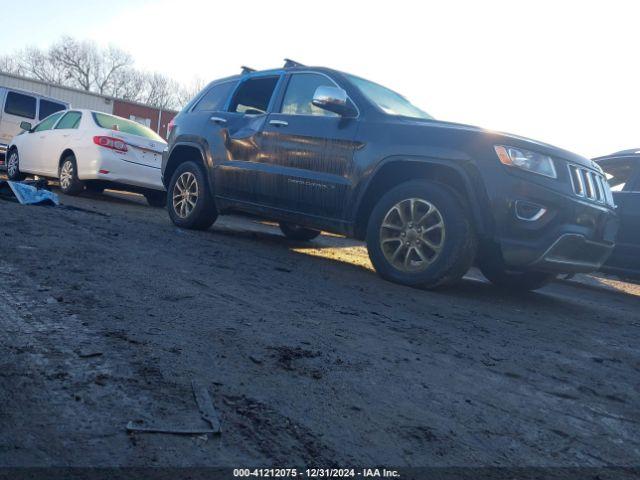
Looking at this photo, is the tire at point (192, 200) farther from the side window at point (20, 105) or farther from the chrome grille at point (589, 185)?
the side window at point (20, 105)

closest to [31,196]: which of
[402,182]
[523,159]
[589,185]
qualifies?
[402,182]

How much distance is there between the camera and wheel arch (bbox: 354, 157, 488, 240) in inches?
169

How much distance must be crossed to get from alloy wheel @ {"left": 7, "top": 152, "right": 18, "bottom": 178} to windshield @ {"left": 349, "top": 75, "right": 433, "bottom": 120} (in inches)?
→ 366

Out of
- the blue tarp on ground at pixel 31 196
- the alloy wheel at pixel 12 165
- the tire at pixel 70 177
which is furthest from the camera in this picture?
the alloy wheel at pixel 12 165

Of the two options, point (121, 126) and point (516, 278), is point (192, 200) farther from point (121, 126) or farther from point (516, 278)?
point (121, 126)

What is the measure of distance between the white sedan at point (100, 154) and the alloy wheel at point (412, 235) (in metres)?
5.99

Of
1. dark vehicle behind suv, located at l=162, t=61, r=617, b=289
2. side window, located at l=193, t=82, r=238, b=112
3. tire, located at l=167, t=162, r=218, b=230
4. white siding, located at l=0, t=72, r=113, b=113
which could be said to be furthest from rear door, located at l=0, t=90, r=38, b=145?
white siding, located at l=0, t=72, r=113, b=113

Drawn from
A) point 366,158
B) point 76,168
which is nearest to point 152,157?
point 76,168

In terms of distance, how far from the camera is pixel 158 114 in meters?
37.7

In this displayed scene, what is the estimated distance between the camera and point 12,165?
12039 millimetres

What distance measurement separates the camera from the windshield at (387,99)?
5266 millimetres

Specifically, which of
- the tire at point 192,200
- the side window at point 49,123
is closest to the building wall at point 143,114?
the side window at point 49,123

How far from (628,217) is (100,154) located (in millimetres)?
7818

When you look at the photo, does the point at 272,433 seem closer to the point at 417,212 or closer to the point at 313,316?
the point at 313,316
